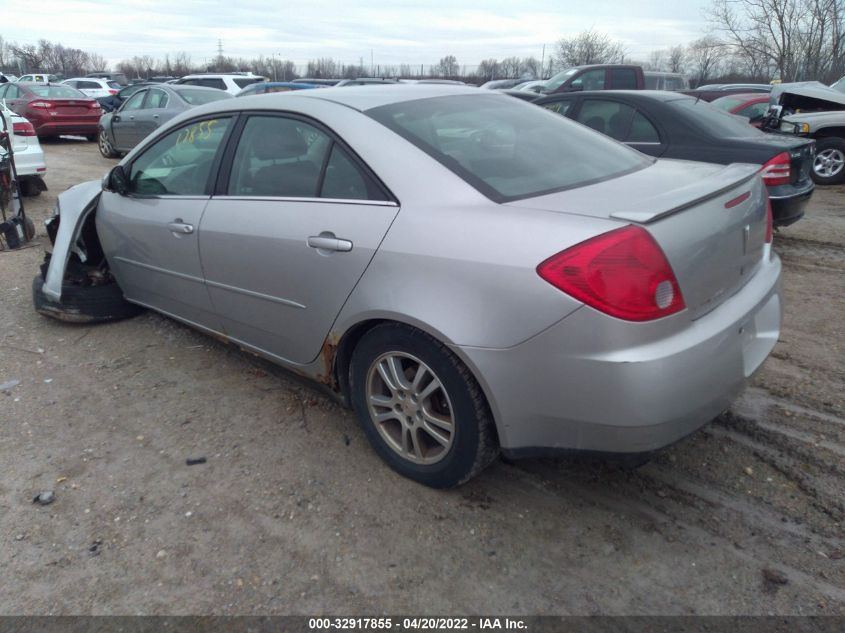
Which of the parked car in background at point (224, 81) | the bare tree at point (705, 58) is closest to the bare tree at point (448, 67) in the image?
the bare tree at point (705, 58)

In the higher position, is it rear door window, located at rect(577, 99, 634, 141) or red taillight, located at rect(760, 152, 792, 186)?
rear door window, located at rect(577, 99, 634, 141)

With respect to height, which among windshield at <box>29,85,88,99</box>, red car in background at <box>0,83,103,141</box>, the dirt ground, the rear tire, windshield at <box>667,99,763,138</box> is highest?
windshield at <box>29,85,88,99</box>

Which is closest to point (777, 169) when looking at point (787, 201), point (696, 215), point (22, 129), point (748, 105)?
point (787, 201)

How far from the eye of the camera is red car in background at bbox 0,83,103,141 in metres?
15.2

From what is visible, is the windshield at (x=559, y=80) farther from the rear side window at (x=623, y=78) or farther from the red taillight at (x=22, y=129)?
the red taillight at (x=22, y=129)

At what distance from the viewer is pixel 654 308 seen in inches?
81.8

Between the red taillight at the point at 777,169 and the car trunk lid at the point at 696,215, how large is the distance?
3.35 meters

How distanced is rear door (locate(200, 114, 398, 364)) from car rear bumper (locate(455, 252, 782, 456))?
0.74m

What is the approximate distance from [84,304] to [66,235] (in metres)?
0.48

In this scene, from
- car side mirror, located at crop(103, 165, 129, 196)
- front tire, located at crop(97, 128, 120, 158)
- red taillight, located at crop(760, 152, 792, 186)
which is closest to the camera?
car side mirror, located at crop(103, 165, 129, 196)

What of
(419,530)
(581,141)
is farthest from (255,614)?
(581,141)

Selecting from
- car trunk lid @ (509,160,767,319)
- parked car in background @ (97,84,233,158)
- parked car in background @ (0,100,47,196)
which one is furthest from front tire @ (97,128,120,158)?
car trunk lid @ (509,160,767,319)

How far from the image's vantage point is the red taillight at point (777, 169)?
18.6 feet

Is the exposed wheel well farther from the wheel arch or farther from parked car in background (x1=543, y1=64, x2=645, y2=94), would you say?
parked car in background (x1=543, y1=64, x2=645, y2=94)
